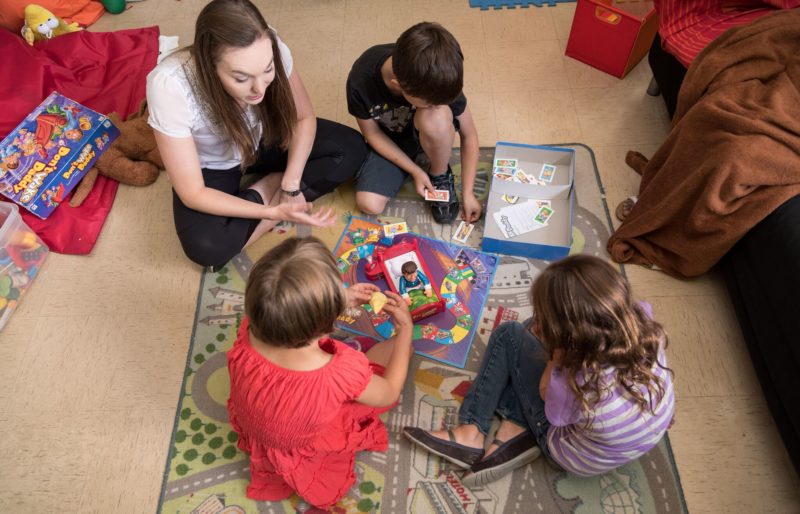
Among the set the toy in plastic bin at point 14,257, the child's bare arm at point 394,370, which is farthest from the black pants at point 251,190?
the child's bare arm at point 394,370

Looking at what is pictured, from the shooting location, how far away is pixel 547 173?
2471mm

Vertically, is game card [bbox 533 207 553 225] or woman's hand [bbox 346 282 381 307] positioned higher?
woman's hand [bbox 346 282 381 307]

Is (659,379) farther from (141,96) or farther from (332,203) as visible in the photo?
(141,96)

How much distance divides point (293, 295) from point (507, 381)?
0.91 meters

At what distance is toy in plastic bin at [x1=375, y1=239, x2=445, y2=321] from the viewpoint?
206 centimetres

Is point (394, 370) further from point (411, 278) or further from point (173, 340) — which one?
point (173, 340)

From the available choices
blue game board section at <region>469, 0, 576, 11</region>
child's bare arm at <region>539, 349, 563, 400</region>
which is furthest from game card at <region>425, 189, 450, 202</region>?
blue game board section at <region>469, 0, 576, 11</region>

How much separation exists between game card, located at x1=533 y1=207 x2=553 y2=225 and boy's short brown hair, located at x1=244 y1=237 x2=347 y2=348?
1.23 meters

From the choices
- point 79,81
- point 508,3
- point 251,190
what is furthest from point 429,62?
point 79,81

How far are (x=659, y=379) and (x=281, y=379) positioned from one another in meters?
0.94

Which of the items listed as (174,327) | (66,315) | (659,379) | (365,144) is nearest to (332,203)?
(365,144)

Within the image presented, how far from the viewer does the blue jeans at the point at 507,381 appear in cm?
181

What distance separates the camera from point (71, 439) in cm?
195

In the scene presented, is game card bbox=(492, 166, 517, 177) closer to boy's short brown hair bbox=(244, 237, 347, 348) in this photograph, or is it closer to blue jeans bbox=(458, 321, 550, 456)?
blue jeans bbox=(458, 321, 550, 456)
